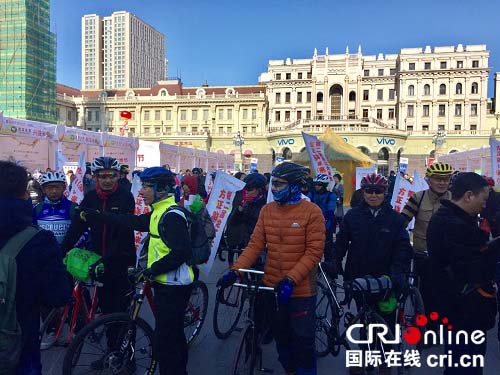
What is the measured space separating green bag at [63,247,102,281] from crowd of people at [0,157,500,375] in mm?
110

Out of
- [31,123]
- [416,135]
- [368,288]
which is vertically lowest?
[368,288]

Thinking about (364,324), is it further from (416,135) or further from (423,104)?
(423,104)

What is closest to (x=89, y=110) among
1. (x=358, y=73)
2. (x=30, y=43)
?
(x=30, y=43)

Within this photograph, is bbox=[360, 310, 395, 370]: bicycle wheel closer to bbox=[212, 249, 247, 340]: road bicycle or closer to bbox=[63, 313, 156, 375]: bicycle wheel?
bbox=[212, 249, 247, 340]: road bicycle

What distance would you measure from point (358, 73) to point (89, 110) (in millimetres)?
43162

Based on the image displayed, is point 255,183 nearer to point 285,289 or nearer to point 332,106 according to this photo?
point 285,289

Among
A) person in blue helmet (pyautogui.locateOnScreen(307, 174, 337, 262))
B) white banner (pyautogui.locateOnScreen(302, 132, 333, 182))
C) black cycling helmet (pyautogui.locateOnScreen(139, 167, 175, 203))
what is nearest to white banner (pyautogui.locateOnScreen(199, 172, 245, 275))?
person in blue helmet (pyautogui.locateOnScreen(307, 174, 337, 262))

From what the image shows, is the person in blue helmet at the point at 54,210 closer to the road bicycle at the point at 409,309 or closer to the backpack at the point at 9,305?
the backpack at the point at 9,305

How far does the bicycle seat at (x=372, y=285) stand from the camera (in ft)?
10.2

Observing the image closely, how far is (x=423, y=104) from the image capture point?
61.8m

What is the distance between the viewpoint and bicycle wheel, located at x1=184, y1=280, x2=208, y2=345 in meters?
4.23

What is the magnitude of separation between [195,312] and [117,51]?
13853 cm

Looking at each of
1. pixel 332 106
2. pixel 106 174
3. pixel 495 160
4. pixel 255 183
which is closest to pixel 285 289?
pixel 106 174

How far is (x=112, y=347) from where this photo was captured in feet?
10.3
